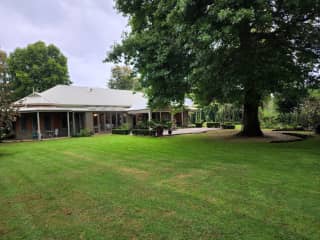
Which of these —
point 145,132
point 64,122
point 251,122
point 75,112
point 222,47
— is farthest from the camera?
point 75,112

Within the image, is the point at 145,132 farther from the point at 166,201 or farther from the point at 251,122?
the point at 166,201

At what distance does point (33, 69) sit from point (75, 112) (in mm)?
12918

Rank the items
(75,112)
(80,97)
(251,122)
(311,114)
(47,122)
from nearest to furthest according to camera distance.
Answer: (251,122) → (311,114) → (47,122) → (75,112) → (80,97)

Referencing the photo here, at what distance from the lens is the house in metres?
20.2

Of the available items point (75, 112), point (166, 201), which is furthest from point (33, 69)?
point (166, 201)

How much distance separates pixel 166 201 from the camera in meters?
4.15

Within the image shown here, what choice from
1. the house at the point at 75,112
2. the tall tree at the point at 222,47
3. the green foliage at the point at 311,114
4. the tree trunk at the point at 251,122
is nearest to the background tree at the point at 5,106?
the house at the point at 75,112

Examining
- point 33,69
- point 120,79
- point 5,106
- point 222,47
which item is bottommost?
point 5,106

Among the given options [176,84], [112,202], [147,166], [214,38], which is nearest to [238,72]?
[214,38]

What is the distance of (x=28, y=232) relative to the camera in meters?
3.24

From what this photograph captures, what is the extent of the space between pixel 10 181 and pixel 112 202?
362 cm

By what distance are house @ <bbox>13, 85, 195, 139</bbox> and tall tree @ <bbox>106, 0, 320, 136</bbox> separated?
16.2 feet

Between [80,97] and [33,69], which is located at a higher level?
[33,69]

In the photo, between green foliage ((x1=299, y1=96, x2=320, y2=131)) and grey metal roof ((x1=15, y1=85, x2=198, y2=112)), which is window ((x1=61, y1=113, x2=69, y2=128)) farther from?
green foliage ((x1=299, y1=96, x2=320, y2=131))
